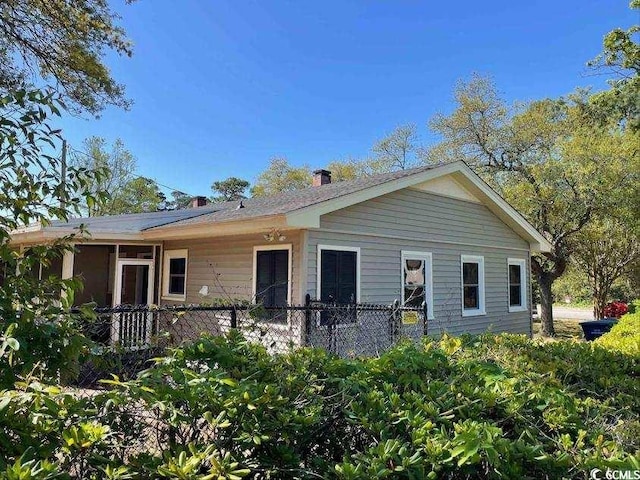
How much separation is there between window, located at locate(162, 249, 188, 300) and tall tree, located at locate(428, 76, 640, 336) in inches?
470

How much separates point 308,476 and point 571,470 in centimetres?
85

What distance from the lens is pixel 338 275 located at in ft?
27.1

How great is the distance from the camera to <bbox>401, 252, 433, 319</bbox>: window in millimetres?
9531

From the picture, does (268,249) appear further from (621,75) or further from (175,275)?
(621,75)

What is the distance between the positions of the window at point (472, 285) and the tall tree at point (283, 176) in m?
22.7

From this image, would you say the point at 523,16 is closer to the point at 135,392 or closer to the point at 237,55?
the point at 237,55

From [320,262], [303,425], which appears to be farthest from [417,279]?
[303,425]

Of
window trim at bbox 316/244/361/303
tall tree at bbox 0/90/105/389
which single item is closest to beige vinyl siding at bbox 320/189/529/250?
window trim at bbox 316/244/361/303

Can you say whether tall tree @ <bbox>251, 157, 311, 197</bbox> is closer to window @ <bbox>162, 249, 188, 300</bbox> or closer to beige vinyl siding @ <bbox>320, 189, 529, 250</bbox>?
beige vinyl siding @ <bbox>320, 189, 529, 250</bbox>

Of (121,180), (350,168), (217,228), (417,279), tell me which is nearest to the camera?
(217,228)

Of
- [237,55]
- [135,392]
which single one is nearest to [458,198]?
[237,55]

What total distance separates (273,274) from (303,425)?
692 cm

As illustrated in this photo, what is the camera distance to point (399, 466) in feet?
4.26

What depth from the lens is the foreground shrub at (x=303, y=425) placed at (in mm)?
1233
